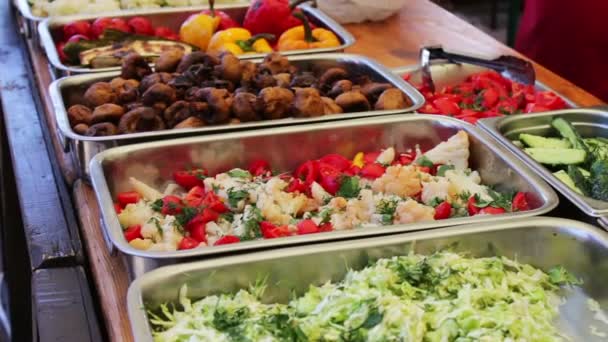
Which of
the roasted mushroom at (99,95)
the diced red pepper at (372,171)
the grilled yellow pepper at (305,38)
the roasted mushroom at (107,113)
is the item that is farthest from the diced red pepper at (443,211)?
the grilled yellow pepper at (305,38)

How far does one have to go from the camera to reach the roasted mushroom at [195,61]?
2312mm

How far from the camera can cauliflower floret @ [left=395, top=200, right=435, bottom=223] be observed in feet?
5.40

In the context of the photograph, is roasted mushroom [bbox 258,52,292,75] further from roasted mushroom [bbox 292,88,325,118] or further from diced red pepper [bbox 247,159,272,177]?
diced red pepper [bbox 247,159,272,177]

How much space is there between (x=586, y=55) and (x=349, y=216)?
183cm

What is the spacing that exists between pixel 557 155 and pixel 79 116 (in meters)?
1.24

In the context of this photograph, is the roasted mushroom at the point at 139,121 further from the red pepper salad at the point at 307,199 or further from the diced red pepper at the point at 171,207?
the diced red pepper at the point at 171,207

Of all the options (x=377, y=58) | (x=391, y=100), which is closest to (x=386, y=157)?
(x=391, y=100)

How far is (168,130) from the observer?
6.51ft

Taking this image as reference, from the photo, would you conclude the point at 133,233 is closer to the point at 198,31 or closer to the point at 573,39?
the point at 198,31

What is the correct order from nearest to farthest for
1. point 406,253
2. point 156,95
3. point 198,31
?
1. point 406,253
2. point 156,95
3. point 198,31

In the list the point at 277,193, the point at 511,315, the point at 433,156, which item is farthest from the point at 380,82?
the point at 511,315

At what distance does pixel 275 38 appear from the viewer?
9.56ft

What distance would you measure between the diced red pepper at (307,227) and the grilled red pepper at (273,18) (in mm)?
1439

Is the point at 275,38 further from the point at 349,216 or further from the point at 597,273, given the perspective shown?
the point at 597,273
